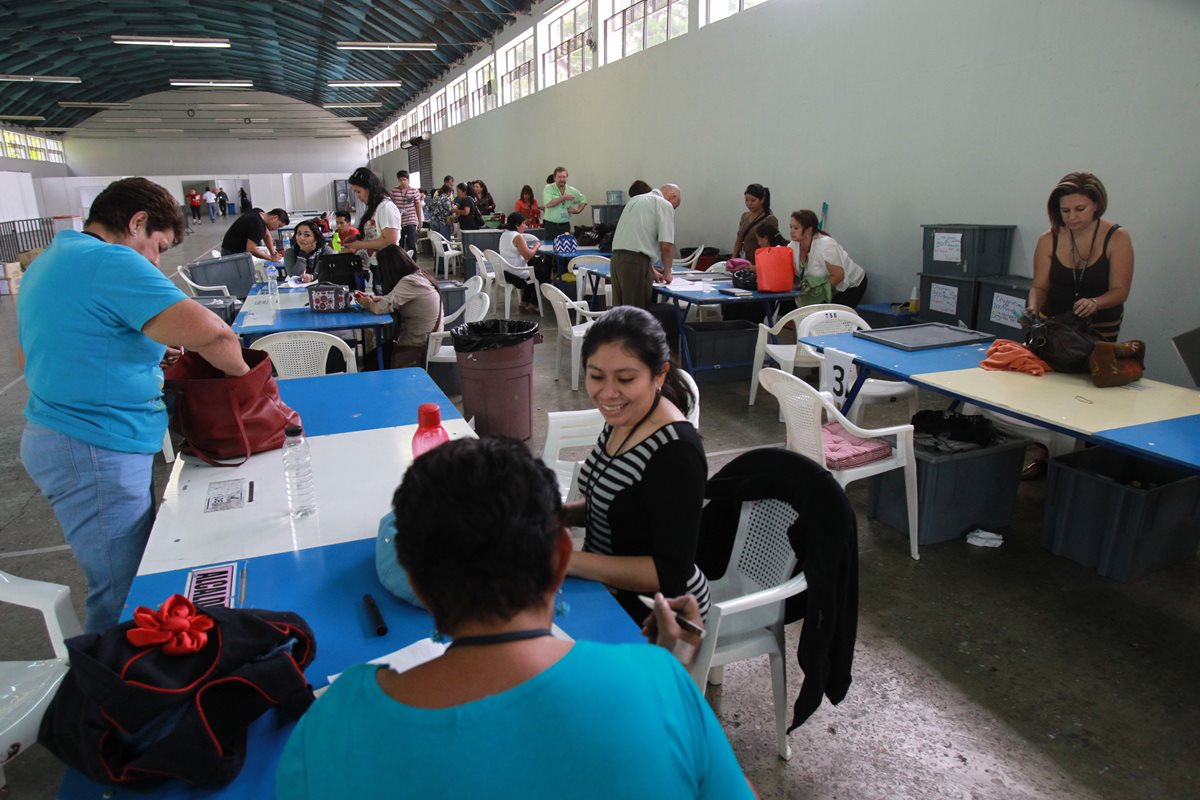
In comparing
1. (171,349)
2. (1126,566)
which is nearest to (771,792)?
(1126,566)

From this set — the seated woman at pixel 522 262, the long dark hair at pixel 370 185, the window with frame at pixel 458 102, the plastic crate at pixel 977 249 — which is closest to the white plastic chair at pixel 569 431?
the plastic crate at pixel 977 249

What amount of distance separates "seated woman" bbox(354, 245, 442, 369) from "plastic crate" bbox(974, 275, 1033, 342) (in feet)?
11.7

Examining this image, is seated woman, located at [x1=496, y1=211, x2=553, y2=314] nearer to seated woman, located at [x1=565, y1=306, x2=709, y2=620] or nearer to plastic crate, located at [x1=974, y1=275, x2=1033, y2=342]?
plastic crate, located at [x1=974, y1=275, x2=1033, y2=342]

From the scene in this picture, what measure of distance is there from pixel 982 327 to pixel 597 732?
16.3ft

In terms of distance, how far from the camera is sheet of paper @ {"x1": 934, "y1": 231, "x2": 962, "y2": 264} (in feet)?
16.2

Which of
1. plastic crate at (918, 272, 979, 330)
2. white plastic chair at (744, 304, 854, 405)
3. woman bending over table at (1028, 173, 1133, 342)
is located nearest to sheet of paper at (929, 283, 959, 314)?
plastic crate at (918, 272, 979, 330)

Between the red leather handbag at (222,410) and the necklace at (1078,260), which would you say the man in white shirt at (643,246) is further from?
the red leather handbag at (222,410)

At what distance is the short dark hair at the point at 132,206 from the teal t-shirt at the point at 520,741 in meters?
1.59

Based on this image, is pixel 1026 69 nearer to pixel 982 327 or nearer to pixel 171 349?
pixel 982 327

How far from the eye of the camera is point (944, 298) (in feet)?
16.8

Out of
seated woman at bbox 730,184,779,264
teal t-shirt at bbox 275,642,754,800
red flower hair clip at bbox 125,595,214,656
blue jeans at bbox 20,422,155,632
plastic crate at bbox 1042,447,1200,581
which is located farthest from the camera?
seated woman at bbox 730,184,779,264

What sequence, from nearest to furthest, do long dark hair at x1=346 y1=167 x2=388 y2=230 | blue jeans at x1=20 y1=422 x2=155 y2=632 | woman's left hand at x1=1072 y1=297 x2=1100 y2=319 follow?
1. blue jeans at x1=20 y1=422 x2=155 y2=632
2. woman's left hand at x1=1072 y1=297 x2=1100 y2=319
3. long dark hair at x1=346 y1=167 x2=388 y2=230

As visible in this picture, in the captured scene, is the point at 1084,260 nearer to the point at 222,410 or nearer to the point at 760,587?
the point at 760,587

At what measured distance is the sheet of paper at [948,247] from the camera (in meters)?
4.94
